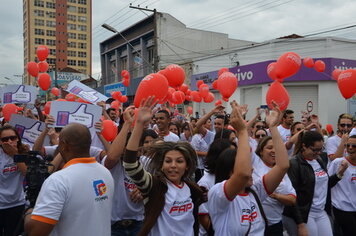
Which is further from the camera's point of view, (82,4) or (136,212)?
(82,4)

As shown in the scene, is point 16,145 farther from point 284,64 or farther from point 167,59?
point 167,59

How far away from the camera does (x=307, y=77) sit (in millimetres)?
18172

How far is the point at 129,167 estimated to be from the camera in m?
2.59

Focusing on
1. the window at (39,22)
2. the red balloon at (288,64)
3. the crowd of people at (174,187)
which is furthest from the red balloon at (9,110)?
the window at (39,22)

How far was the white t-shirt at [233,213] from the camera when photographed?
8.92 ft

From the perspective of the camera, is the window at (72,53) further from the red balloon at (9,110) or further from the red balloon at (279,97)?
the red balloon at (279,97)

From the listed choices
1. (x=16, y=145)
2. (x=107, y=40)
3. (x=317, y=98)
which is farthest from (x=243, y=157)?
(x=107, y=40)

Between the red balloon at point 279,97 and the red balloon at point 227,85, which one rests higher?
the red balloon at point 227,85

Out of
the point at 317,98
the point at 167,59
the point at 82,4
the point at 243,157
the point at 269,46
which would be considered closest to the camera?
the point at 243,157

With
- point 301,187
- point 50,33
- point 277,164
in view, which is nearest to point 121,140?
point 277,164

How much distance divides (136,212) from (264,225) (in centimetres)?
138

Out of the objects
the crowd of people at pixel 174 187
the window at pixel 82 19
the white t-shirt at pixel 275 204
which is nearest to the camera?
the crowd of people at pixel 174 187

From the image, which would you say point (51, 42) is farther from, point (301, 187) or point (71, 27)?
point (301, 187)

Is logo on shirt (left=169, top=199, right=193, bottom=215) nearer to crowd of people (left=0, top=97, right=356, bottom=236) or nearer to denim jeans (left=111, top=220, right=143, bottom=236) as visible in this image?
crowd of people (left=0, top=97, right=356, bottom=236)
